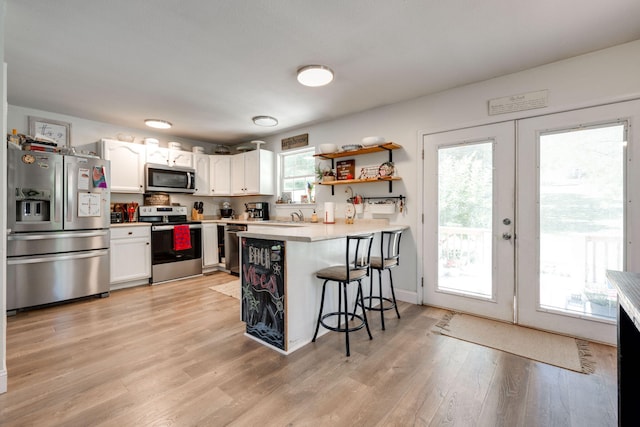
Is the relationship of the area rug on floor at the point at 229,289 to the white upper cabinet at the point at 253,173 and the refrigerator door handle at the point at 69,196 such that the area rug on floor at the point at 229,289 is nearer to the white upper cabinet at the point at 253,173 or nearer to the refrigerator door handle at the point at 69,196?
the white upper cabinet at the point at 253,173

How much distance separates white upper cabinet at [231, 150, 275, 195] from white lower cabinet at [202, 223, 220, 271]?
2.63ft

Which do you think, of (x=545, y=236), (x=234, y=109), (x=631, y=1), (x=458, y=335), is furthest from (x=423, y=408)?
(x=234, y=109)

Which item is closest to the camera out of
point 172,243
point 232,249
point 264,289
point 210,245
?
point 264,289

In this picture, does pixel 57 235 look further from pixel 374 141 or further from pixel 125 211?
pixel 374 141

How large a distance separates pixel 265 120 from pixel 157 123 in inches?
63.1

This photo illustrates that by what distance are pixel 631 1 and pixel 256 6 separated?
2.37 m

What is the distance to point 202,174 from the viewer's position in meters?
5.16

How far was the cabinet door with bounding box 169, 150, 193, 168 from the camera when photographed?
475cm

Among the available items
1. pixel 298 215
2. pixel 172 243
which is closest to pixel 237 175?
pixel 298 215

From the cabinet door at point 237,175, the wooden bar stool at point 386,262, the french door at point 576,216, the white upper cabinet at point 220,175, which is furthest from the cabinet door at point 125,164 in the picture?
the french door at point 576,216

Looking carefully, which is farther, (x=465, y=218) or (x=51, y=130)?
(x=51, y=130)

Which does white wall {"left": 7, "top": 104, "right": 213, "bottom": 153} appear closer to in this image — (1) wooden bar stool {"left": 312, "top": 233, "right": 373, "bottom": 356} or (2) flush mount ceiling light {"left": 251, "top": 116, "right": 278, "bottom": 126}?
(2) flush mount ceiling light {"left": 251, "top": 116, "right": 278, "bottom": 126}

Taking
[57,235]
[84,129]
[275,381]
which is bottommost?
[275,381]

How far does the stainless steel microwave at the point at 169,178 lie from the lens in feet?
14.5
